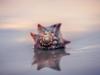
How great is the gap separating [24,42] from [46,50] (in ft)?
0.63

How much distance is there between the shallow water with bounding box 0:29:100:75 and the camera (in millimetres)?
1985

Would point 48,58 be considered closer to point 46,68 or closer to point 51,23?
point 46,68

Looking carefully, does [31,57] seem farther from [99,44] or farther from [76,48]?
[99,44]

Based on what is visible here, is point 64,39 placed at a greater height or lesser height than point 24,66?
greater

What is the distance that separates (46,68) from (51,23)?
367 mm

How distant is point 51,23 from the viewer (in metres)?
2.03

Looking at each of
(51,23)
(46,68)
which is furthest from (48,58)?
(51,23)

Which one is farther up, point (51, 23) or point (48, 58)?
point (51, 23)

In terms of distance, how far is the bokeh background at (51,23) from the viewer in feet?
6.54

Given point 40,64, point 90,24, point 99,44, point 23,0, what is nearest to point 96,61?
point 99,44

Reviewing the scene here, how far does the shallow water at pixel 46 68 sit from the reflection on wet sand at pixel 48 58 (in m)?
0.02

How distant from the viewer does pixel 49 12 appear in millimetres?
2049

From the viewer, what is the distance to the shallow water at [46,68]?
1985mm

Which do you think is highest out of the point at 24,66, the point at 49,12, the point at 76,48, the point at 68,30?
the point at 49,12
